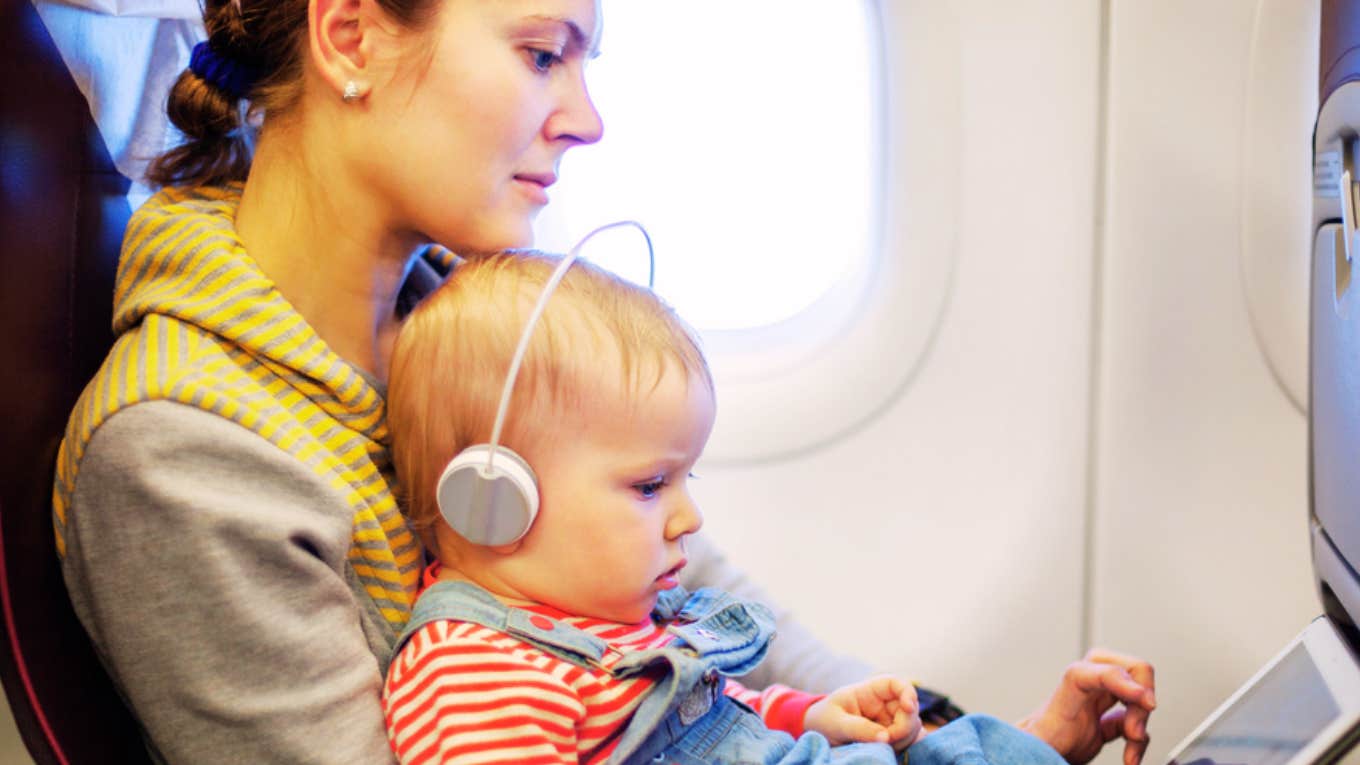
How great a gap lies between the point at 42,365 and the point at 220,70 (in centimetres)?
38

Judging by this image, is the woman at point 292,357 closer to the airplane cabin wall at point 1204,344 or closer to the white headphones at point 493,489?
the white headphones at point 493,489

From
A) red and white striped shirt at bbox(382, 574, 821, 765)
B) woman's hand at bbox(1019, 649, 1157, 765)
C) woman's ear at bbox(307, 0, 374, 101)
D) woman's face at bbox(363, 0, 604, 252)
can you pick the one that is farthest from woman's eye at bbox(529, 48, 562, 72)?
woman's hand at bbox(1019, 649, 1157, 765)

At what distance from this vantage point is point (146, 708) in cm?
88

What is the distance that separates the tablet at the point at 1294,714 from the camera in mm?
804

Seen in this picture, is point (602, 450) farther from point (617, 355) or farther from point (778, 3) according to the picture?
point (778, 3)

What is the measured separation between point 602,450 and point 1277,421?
112cm

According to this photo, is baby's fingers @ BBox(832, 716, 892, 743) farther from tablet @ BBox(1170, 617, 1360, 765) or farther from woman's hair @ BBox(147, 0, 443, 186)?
woman's hair @ BBox(147, 0, 443, 186)

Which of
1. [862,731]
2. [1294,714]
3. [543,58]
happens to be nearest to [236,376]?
[543,58]

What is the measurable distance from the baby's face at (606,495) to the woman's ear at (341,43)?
14.7 inches

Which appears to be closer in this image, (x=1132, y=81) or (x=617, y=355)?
(x=617, y=355)

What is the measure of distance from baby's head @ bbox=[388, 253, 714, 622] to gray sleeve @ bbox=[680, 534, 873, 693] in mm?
385

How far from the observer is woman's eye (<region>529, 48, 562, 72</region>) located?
111 centimetres

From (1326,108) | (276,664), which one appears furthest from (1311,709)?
(276,664)

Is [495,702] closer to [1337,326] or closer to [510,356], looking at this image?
[510,356]
